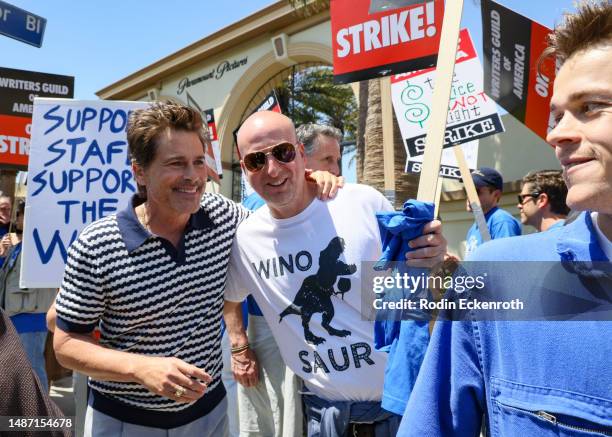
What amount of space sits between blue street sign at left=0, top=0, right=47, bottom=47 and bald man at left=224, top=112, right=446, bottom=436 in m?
3.08

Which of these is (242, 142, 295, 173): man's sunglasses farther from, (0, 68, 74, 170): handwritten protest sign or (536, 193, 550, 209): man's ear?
(0, 68, 74, 170): handwritten protest sign

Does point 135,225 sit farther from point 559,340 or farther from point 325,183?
point 559,340

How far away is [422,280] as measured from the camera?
4.73 ft

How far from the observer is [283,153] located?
81.2 inches

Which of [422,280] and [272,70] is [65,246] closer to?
[422,280]

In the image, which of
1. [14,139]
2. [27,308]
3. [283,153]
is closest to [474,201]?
[283,153]

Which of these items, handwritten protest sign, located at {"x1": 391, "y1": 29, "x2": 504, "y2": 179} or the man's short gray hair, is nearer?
the man's short gray hair

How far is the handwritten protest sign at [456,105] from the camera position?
4.77 metres

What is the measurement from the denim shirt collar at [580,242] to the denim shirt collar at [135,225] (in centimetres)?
148

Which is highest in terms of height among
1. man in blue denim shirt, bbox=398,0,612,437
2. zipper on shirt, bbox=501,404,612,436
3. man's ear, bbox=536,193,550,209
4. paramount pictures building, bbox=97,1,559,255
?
paramount pictures building, bbox=97,1,559,255

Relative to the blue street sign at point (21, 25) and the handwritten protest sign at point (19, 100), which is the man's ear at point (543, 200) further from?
the handwritten protest sign at point (19, 100)

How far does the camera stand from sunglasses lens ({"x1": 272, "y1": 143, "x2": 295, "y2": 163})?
206 cm

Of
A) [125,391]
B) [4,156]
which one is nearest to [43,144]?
[125,391]

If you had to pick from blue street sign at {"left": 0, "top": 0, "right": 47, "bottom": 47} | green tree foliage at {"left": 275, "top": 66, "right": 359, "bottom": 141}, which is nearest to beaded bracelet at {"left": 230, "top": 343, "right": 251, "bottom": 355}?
blue street sign at {"left": 0, "top": 0, "right": 47, "bottom": 47}
